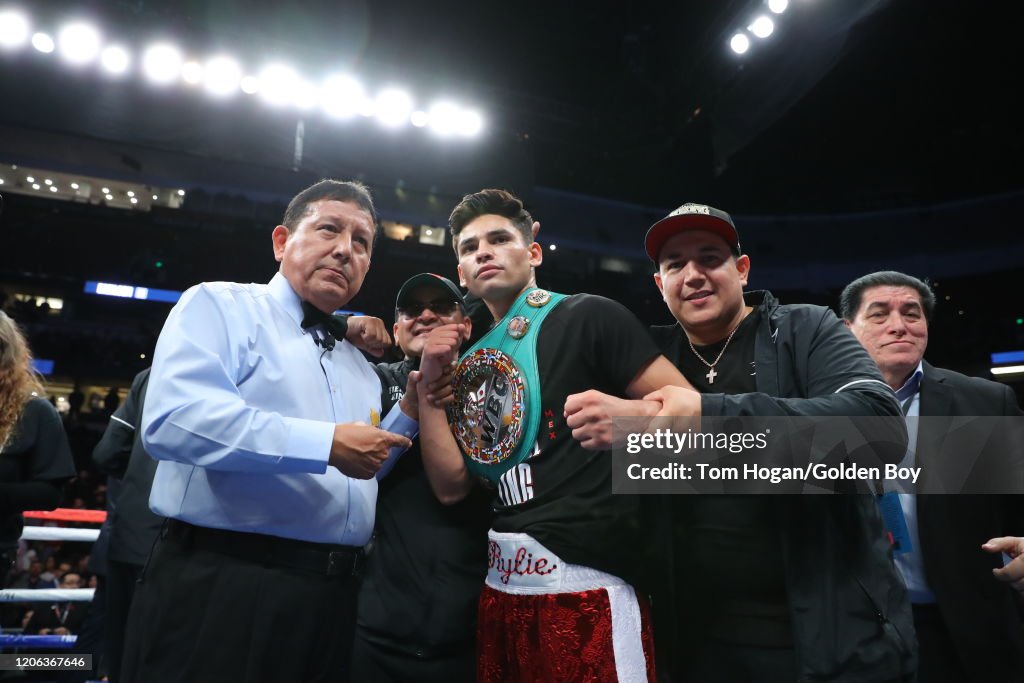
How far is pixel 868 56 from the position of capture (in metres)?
7.62

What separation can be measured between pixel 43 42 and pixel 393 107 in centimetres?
405

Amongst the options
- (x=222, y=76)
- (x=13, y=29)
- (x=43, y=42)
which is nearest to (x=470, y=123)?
(x=222, y=76)

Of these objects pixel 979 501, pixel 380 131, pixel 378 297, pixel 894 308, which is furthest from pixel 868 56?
pixel 378 297

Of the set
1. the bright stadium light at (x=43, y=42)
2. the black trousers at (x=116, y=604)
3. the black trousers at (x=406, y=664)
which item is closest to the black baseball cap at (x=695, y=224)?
the black trousers at (x=406, y=664)

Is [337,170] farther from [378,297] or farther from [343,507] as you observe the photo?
[343,507]

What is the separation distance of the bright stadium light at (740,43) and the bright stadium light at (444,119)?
366 cm

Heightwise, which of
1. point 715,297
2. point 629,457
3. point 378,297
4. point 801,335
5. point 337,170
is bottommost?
point 629,457

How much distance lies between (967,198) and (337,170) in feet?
41.2

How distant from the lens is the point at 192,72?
7.59 metres

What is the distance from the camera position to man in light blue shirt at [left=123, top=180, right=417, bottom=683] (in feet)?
4.79

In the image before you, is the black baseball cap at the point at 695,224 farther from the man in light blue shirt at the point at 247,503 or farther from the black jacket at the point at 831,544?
the man in light blue shirt at the point at 247,503

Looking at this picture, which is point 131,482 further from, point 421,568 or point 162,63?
point 162,63

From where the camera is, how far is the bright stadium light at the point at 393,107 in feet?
26.2

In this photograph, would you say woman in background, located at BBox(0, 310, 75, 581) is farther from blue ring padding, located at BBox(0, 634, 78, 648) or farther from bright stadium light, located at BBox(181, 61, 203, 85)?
bright stadium light, located at BBox(181, 61, 203, 85)
